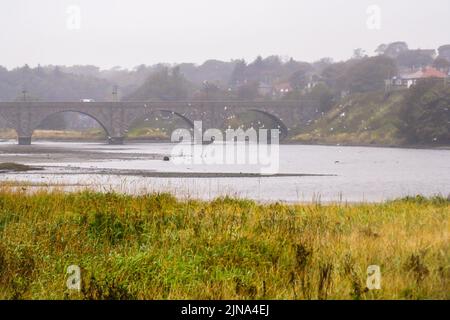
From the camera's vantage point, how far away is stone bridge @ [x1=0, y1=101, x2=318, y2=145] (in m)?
148

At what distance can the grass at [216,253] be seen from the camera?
12094 millimetres

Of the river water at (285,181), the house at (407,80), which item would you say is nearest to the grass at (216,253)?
the river water at (285,181)

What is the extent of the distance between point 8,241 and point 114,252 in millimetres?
2211

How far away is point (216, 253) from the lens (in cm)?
1480

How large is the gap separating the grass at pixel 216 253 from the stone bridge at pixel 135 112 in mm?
128121

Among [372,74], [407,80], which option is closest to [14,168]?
[372,74]

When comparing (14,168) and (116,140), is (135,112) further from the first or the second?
(14,168)

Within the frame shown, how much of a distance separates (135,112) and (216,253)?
14513 centimetres

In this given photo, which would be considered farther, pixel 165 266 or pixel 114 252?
pixel 114 252

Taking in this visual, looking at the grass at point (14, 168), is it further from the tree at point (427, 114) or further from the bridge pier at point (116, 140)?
the bridge pier at point (116, 140)

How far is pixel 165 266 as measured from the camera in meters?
13.7

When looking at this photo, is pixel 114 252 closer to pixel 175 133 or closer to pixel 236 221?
pixel 236 221
